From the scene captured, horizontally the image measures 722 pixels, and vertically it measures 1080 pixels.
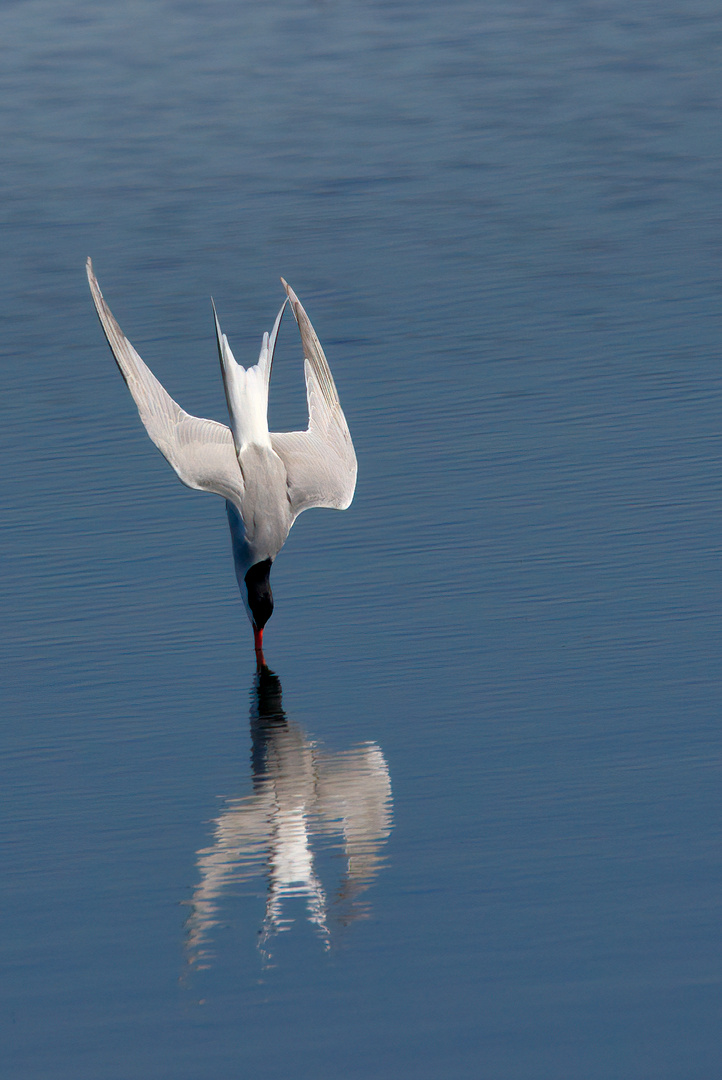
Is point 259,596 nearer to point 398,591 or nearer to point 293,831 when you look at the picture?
point 398,591

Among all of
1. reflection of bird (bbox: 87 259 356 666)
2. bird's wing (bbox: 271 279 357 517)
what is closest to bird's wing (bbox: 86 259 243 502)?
reflection of bird (bbox: 87 259 356 666)

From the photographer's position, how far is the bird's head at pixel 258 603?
679 cm

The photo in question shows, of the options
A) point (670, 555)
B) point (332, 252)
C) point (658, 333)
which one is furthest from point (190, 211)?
point (670, 555)

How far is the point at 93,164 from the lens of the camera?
1349 centimetres

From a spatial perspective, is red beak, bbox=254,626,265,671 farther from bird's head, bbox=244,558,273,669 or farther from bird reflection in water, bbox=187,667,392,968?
bird reflection in water, bbox=187,667,392,968

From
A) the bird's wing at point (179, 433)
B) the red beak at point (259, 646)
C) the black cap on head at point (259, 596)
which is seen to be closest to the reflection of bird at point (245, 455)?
the bird's wing at point (179, 433)

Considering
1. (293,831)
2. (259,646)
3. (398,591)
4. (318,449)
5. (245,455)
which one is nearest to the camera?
(293,831)

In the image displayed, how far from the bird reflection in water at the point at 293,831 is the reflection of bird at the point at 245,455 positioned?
1.11 meters

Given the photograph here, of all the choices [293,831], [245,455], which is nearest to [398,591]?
[245,455]

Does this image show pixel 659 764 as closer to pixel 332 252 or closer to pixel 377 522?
pixel 377 522

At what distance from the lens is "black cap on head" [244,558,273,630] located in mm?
6789

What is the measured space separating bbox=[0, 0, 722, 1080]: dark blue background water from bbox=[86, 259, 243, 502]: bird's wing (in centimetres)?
36

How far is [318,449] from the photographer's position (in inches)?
309

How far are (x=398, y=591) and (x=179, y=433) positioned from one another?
1169 millimetres
